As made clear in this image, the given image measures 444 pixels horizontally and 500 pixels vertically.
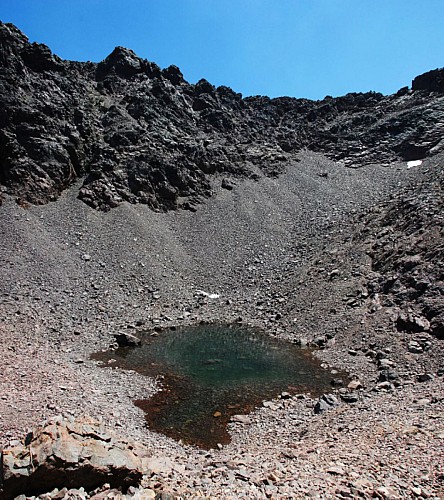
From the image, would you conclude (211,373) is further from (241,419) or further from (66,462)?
(66,462)

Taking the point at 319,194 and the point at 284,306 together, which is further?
the point at 319,194

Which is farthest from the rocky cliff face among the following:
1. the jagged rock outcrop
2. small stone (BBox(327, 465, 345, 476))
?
small stone (BBox(327, 465, 345, 476))

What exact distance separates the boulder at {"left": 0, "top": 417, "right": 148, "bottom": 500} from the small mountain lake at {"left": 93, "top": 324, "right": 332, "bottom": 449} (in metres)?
6.08

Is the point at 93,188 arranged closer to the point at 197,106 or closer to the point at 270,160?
the point at 270,160

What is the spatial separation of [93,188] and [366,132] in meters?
57.9

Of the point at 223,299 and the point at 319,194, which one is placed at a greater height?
the point at 319,194

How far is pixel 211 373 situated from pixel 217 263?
2175 cm

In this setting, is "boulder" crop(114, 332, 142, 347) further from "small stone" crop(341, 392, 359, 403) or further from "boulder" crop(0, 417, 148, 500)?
"boulder" crop(0, 417, 148, 500)

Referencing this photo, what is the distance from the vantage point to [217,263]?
4512 cm

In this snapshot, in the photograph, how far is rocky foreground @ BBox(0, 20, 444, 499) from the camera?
12766 millimetres

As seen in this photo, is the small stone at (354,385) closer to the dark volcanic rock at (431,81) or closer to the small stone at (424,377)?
the small stone at (424,377)

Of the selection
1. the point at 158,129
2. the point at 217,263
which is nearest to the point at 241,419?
the point at 217,263

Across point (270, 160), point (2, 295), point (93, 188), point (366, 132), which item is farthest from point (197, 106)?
point (2, 295)

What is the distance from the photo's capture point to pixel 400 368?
22.1m
